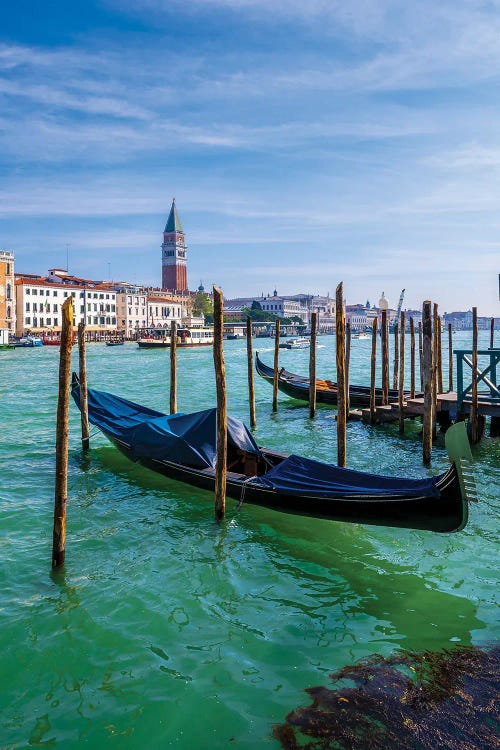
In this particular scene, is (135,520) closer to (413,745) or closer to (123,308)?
(413,745)

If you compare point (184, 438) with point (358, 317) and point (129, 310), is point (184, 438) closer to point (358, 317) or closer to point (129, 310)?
point (129, 310)

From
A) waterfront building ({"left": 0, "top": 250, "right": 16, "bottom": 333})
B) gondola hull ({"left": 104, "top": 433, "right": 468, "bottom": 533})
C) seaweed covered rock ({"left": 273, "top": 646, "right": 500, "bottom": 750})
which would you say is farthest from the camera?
waterfront building ({"left": 0, "top": 250, "right": 16, "bottom": 333})

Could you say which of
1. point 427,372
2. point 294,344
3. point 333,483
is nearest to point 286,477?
point 333,483

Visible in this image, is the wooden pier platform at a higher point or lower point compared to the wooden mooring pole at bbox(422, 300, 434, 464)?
lower

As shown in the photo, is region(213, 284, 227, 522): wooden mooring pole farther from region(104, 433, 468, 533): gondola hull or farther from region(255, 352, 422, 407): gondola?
region(255, 352, 422, 407): gondola

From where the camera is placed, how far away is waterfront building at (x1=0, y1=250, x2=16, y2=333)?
39316mm

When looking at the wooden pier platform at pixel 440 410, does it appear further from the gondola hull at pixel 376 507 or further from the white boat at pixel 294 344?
the white boat at pixel 294 344

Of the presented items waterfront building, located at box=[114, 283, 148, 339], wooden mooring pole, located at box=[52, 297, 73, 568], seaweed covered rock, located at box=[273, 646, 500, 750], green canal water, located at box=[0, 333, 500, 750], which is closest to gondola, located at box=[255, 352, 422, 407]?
green canal water, located at box=[0, 333, 500, 750]

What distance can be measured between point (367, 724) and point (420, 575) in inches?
64.6

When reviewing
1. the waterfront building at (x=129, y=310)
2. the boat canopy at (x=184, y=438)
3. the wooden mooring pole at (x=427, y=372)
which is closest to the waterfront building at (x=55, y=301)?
the waterfront building at (x=129, y=310)

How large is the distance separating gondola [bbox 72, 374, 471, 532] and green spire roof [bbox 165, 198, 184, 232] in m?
79.5

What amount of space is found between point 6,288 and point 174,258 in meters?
43.9

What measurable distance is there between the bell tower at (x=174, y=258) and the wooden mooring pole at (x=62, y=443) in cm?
7868

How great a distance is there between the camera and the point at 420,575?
3.94m
